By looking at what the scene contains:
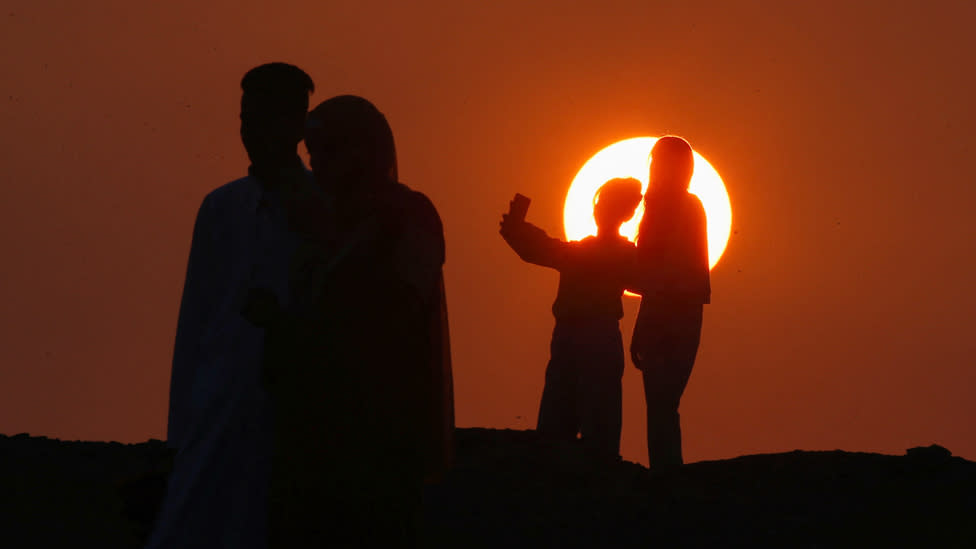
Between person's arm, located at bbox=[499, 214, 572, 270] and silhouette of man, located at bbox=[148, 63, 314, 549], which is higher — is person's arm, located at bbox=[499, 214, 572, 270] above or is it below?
above

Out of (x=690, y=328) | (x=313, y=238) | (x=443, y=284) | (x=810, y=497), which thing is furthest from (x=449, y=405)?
(x=810, y=497)

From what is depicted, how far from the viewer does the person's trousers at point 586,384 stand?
372 inches

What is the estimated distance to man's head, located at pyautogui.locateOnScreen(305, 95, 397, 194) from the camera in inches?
174

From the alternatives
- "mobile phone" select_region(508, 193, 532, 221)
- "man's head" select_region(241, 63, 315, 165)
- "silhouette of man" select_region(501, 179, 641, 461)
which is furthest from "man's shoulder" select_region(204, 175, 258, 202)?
"silhouette of man" select_region(501, 179, 641, 461)

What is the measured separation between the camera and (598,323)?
9430 mm

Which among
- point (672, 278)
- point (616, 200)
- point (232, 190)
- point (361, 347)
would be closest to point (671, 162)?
point (616, 200)

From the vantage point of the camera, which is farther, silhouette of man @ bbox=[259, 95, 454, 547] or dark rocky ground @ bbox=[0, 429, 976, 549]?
dark rocky ground @ bbox=[0, 429, 976, 549]

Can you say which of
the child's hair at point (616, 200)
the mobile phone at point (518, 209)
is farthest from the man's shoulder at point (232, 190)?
the child's hair at point (616, 200)

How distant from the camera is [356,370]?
14.3 feet

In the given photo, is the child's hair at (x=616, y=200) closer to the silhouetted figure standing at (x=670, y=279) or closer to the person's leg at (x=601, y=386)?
the silhouetted figure standing at (x=670, y=279)

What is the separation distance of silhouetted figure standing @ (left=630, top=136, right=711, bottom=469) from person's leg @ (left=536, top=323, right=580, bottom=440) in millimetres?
588

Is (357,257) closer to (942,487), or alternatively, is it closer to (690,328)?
(690,328)

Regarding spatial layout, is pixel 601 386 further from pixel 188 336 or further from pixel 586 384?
pixel 188 336

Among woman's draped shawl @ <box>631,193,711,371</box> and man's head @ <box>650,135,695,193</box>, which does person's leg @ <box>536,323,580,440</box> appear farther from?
man's head @ <box>650,135,695,193</box>
